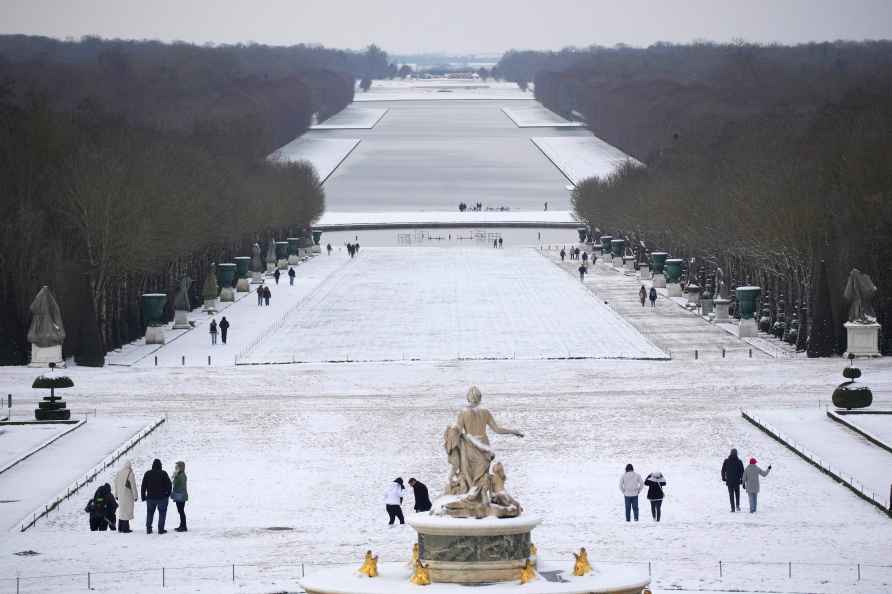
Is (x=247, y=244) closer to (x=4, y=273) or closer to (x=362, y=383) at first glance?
(x=4, y=273)

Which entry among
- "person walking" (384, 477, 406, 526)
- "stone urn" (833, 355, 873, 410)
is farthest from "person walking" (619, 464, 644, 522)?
"stone urn" (833, 355, 873, 410)

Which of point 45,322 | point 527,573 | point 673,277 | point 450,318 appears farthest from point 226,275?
point 527,573

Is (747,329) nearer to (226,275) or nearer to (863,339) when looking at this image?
(863,339)

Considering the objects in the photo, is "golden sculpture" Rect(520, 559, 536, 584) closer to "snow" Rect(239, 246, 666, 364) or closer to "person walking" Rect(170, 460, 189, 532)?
Result: "person walking" Rect(170, 460, 189, 532)

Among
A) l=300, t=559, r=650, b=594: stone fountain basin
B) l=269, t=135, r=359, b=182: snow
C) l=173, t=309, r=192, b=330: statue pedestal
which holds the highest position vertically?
l=269, t=135, r=359, b=182: snow

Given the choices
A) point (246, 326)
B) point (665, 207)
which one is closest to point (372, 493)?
point (246, 326)

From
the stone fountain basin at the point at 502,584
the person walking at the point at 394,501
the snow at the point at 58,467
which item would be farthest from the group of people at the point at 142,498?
the stone fountain basin at the point at 502,584
